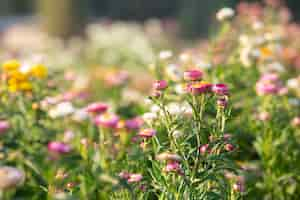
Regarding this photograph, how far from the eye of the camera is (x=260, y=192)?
357cm

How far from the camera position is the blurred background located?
1247 cm

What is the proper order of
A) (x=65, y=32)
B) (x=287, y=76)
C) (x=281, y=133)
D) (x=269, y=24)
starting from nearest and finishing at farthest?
(x=281, y=133) < (x=287, y=76) < (x=269, y=24) < (x=65, y=32)

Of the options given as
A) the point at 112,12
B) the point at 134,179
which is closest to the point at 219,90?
the point at 134,179

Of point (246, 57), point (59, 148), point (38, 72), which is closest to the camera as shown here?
point (59, 148)

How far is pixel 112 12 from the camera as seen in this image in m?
21.4

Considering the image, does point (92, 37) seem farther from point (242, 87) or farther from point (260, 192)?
point (260, 192)

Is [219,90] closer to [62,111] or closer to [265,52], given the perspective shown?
[62,111]

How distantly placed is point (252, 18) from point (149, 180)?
3.74 metres

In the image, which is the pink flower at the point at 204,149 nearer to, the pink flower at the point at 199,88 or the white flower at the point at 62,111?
the pink flower at the point at 199,88

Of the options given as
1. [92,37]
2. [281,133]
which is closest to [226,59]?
[281,133]

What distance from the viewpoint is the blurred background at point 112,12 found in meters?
12.5

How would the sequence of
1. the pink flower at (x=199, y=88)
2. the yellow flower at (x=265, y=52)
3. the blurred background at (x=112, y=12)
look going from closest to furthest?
the pink flower at (x=199, y=88) < the yellow flower at (x=265, y=52) < the blurred background at (x=112, y=12)

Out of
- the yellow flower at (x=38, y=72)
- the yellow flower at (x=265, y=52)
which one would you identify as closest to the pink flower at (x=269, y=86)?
the yellow flower at (x=265, y=52)

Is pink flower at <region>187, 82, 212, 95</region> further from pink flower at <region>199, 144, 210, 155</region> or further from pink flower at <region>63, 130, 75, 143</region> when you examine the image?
pink flower at <region>63, 130, 75, 143</region>
